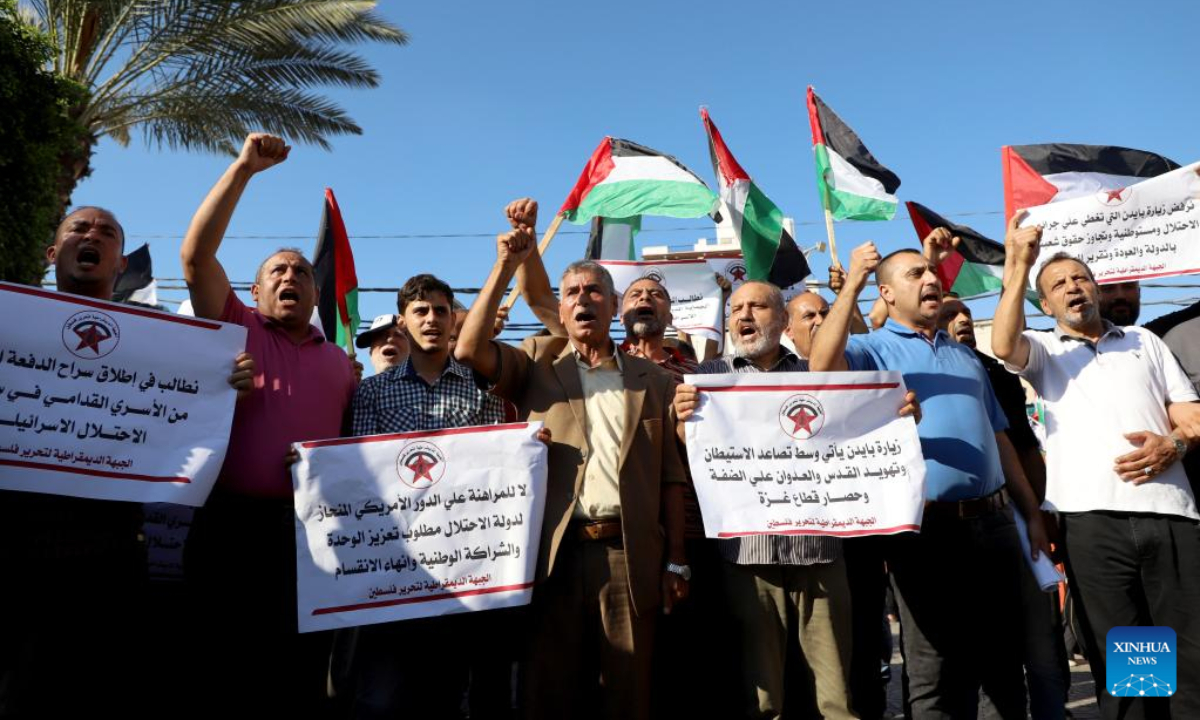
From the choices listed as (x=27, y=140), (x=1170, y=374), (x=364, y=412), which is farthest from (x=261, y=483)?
(x=27, y=140)

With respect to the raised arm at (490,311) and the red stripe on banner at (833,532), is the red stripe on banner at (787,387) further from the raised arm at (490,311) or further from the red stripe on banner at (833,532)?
the raised arm at (490,311)

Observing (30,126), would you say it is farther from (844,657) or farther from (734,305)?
(844,657)

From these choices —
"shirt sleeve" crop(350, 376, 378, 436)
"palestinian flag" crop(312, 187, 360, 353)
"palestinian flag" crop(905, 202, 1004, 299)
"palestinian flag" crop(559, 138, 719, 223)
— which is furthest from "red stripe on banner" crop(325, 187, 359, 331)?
"palestinian flag" crop(905, 202, 1004, 299)

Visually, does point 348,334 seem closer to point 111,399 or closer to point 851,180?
point 111,399

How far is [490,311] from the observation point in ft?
11.6

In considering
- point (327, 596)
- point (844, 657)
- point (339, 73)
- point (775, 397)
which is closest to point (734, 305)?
point (775, 397)

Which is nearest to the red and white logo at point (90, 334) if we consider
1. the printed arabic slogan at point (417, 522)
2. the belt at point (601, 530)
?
the printed arabic slogan at point (417, 522)

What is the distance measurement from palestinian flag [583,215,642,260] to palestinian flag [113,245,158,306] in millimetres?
5023

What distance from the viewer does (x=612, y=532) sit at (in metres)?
3.54

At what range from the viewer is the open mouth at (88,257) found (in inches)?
141

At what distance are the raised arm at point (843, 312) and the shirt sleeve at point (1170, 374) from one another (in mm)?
1494

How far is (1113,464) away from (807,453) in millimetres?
1383

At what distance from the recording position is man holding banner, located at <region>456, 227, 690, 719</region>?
3463mm

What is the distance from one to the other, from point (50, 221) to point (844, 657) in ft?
30.3
